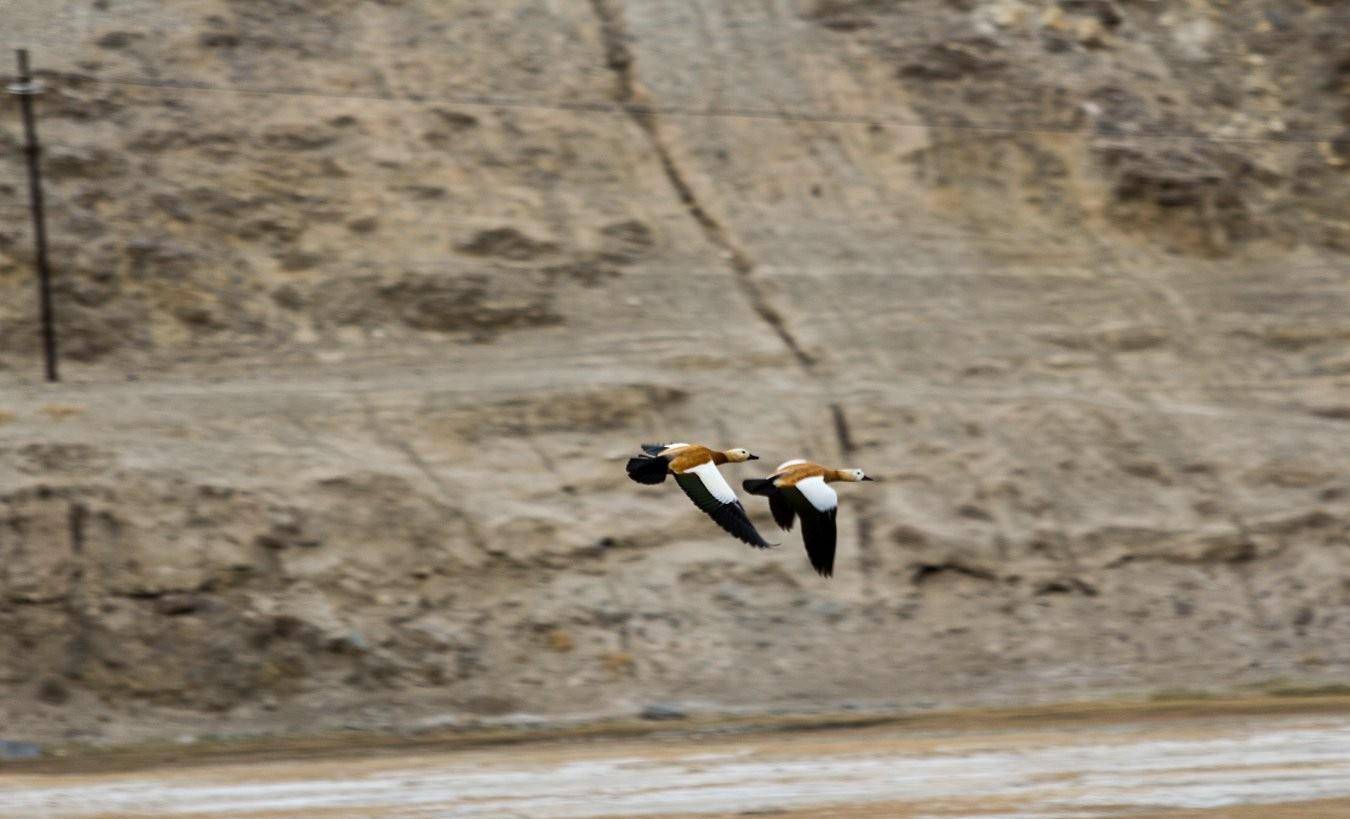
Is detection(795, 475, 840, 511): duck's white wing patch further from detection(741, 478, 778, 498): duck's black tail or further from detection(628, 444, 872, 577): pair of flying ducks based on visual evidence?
detection(741, 478, 778, 498): duck's black tail

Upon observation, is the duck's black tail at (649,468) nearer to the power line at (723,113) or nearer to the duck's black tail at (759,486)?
the duck's black tail at (759,486)

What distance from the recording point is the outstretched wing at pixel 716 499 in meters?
9.96

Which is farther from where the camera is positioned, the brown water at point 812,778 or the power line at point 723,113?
the power line at point 723,113

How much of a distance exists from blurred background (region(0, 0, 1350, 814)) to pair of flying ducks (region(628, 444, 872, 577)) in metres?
5.92

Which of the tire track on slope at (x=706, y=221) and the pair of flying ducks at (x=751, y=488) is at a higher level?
the pair of flying ducks at (x=751, y=488)

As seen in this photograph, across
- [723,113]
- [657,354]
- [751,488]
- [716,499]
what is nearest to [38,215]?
[657,354]

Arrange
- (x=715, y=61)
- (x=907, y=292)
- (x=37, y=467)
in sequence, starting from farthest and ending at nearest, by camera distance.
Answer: (x=715, y=61) < (x=907, y=292) < (x=37, y=467)

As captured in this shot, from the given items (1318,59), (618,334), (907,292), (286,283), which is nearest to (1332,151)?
(1318,59)

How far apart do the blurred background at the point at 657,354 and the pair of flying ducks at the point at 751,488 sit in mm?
5923

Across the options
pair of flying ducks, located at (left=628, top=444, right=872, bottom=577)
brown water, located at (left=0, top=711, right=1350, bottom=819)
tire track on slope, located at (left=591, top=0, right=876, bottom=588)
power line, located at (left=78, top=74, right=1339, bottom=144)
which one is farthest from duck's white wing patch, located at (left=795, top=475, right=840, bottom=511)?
power line, located at (left=78, top=74, right=1339, bottom=144)

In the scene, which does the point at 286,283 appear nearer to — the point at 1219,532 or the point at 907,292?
the point at 907,292

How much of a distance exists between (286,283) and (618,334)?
307 cm

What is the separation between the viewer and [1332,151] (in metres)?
21.9

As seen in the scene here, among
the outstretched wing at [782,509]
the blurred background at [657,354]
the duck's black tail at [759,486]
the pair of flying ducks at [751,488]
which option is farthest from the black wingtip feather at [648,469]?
the blurred background at [657,354]
